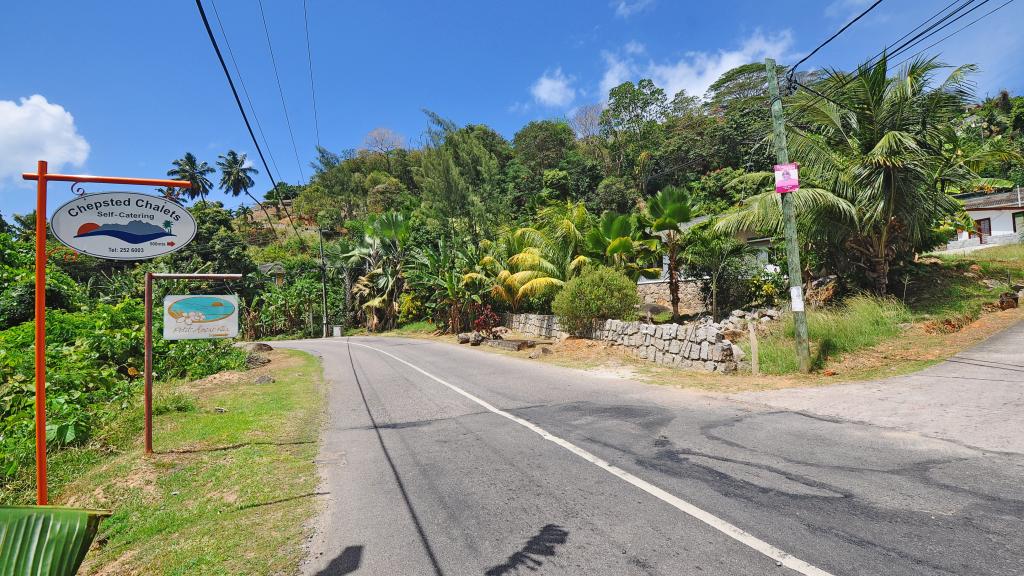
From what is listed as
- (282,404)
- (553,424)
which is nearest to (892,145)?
(553,424)

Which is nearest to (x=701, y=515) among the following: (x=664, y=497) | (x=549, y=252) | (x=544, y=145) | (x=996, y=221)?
(x=664, y=497)

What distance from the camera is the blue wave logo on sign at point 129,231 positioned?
4.93 m

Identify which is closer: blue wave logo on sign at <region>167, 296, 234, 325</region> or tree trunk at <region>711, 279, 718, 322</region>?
blue wave logo on sign at <region>167, 296, 234, 325</region>

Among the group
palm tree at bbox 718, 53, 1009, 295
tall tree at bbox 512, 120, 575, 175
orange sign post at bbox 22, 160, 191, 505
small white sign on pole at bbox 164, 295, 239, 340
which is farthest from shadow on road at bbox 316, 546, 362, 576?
tall tree at bbox 512, 120, 575, 175

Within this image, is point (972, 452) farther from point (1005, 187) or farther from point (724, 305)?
point (1005, 187)

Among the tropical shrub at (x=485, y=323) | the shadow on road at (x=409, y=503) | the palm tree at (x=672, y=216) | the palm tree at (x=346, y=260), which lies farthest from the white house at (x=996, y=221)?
the palm tree at (x=346, y=260)

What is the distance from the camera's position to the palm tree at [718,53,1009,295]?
42.8 ft

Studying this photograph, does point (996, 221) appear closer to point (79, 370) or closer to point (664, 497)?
point (664, 497)

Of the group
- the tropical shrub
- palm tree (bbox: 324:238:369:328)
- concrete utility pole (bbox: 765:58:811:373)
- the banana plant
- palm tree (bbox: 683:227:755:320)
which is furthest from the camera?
palm tree (bbox: 324:238:369:328)

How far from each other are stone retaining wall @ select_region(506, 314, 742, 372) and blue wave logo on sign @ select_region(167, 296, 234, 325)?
1041 cm

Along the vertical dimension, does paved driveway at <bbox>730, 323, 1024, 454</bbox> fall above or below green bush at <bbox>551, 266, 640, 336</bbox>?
below

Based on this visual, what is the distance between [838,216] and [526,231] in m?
12.7

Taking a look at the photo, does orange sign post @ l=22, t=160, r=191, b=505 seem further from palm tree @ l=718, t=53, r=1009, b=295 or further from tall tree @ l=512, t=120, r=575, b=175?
tall tree @ l=512, t=120, r=575, b=175

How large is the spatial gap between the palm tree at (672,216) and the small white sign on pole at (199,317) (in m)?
14.2
